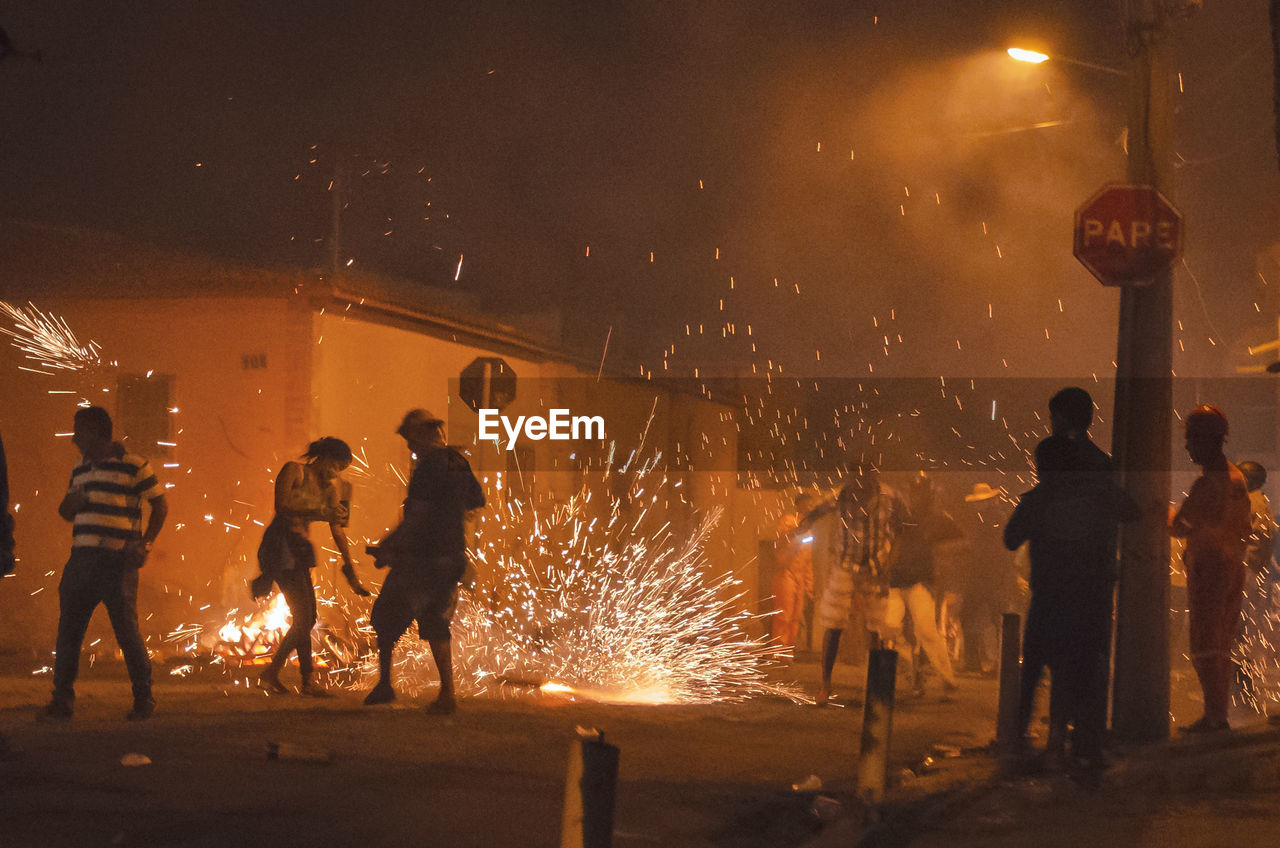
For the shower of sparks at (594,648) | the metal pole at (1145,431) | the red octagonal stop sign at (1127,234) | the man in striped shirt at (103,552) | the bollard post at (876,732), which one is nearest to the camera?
the bollard post at (876,732)

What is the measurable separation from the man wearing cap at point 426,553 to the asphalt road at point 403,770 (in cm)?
50

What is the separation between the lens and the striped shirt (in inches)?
283

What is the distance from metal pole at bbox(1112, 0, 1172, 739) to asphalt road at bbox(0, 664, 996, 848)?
106 centimetres

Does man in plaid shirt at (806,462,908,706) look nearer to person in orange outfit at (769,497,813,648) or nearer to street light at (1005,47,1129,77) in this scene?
street light at (1005,47,1129,77)

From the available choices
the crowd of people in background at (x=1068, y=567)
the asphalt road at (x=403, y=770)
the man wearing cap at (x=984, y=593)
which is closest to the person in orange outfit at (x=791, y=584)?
the man wearing cap at (x=984, y=593)

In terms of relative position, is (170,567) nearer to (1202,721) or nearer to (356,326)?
Answer: (356,326)

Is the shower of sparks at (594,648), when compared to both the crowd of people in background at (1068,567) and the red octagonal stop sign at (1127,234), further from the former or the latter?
the red octagonal stop sign at (1127,234)

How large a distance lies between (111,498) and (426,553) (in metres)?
1.91

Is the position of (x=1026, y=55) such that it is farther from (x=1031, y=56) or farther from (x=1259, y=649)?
(x=1259, y=649)

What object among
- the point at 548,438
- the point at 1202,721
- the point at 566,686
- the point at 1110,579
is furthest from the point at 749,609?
the point at 1110,579

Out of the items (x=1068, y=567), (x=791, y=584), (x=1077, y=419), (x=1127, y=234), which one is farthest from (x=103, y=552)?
(x=791, y=584)

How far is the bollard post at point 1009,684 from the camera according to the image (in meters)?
6.85

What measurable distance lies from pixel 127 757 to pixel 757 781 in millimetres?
3005

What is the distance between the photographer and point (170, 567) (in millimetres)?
14086
